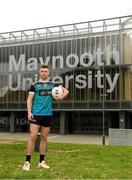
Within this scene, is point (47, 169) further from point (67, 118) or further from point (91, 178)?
point (67, 118)

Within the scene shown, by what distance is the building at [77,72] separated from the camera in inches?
1886

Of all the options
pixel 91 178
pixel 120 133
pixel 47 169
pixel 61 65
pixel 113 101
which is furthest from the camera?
pixel 61 65

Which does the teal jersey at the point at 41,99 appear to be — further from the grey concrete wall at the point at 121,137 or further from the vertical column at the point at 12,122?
the vertical column at the point at 12,122

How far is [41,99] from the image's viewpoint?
781 cm

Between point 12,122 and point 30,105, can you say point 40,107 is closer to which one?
point 30,105

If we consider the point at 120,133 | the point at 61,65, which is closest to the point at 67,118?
the point at 61,65

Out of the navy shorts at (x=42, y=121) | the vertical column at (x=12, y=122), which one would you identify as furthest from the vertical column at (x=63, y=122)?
the navy shorts at (x=42, y=121)

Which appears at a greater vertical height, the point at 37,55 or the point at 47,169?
the point at 37,55

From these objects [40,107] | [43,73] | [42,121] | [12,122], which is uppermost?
[43,73]

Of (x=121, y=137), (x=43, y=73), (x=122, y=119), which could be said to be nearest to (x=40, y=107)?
(x=43, y=73)

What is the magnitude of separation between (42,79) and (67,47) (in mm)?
44256

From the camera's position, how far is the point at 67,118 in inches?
2120

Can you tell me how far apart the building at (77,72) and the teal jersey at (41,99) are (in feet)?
126

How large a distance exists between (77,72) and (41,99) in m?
42.7
